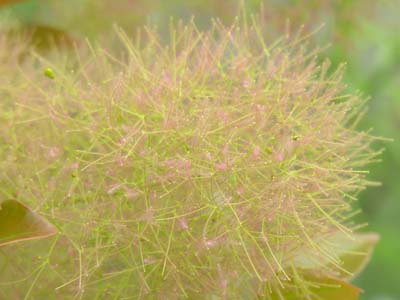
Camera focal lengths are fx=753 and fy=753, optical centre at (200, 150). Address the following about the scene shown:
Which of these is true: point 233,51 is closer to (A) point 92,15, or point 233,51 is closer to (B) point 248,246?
(B) point 248,246

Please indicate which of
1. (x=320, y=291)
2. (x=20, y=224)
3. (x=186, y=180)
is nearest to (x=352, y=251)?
(x=320, y=291)

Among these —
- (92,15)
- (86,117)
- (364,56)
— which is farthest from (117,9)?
(364,56)

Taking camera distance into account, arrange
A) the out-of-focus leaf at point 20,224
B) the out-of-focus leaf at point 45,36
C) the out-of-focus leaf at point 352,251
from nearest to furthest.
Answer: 1. the out-of-focus leaf at point 20,224
2. the out-of-focus leaf at point 352,251
3. the out-of-focus leaf at point 45,36

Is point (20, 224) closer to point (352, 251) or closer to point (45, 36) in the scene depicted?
point (352, 251)

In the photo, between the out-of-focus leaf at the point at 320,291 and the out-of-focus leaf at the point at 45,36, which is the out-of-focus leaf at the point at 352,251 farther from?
the out-of-focus leaf at the point at 45,36

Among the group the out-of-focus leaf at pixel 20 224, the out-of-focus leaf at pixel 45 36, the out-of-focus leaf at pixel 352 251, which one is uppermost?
the out-of-focus leaf at pixel 352 251

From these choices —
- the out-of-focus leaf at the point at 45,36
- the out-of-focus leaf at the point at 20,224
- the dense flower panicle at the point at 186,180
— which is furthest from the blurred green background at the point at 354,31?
the out-of-focus leaf at the point at 20,224
